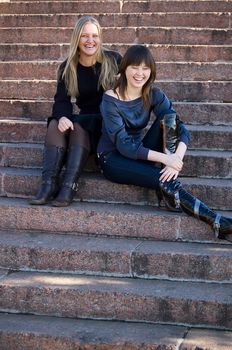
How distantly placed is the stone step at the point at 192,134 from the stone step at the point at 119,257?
1.18 metres

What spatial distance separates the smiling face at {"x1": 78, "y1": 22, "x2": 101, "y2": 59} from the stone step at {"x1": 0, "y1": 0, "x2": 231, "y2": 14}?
3.11 m

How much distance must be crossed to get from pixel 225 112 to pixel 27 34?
2865 millimetres

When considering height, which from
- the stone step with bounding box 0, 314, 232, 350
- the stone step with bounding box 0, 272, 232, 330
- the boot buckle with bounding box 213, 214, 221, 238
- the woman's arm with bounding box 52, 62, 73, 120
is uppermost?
the woman's arm with bounding box 52, 62, 73, 120

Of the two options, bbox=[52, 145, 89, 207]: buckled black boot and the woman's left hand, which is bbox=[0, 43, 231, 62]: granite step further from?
the woman's left hand

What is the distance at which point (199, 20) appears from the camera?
23.5 feet

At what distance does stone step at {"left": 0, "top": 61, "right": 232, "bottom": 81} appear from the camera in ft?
19.9

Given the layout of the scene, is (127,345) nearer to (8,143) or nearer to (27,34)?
(8,143)

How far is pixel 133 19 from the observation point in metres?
7.36

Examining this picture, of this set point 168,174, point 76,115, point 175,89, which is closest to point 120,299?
point 168,174

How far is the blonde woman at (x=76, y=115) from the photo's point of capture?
4473 millimetres

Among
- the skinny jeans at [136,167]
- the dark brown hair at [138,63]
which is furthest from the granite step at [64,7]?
the skinny jeans at [136,167]

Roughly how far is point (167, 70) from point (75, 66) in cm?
157

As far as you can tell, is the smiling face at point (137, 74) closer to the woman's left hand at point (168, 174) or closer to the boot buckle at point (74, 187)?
the woman's left hand at point (168, 174)

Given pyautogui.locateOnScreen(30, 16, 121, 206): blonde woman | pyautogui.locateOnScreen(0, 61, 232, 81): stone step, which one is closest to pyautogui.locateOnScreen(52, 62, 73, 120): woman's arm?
pyautogui.locateOnScreen(30, 16, 121, 206): blonde woman
